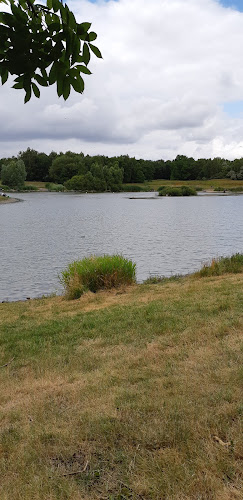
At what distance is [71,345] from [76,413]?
9.45 ft

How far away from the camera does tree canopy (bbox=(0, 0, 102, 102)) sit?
3096 millimetres

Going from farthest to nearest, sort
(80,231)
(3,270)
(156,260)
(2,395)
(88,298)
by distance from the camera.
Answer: (80,231), (156,260), (3,270), (88,298), (2,395)

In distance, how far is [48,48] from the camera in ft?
10.4

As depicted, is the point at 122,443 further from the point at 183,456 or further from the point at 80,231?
the point at 80,231

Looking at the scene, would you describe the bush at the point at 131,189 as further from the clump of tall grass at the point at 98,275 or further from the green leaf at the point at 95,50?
the green leaf at the point at 95,50

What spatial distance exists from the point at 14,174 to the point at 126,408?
457ft

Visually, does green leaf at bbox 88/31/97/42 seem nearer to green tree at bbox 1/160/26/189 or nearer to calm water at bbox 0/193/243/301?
calm water at bbox 0/193/243/301

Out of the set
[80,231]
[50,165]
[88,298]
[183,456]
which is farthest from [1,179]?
[183,456]

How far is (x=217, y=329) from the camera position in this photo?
22.9 ft

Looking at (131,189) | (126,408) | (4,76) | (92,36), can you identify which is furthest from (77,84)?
(131,189)

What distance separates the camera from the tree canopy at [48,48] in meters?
3.10

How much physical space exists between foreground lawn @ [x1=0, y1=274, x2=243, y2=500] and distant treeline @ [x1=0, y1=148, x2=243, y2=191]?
427 feet

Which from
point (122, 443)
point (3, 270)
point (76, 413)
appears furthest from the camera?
point (3, 270)

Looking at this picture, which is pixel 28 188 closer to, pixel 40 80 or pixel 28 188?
pixel 28 188
